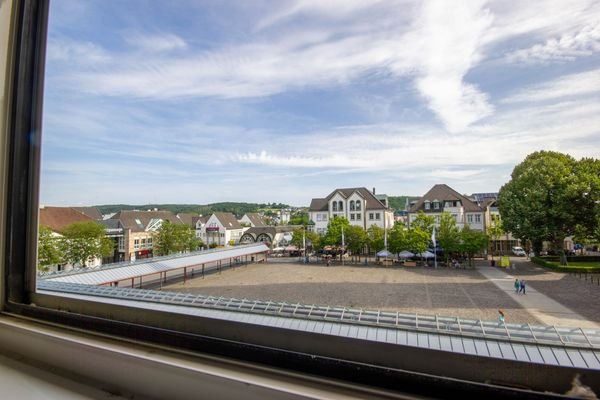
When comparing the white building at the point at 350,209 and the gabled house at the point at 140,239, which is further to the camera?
the white building at the point at 350,209

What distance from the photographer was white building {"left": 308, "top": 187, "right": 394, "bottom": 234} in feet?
44.3

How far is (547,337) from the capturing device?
40 cm

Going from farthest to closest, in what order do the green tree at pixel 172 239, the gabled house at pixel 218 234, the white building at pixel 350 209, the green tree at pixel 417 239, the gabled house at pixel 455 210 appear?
the white building at pixel 350 209 → the green tree at pixel 417 239 → the gabled house at pixel 455 210 → the gabled house at pixel 218 234 → the green tree at pixel 172 239

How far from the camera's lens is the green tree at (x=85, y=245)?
305 cm

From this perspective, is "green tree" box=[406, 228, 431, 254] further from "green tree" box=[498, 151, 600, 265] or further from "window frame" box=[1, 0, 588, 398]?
"window frame" box=[1, 0, 588, 398]

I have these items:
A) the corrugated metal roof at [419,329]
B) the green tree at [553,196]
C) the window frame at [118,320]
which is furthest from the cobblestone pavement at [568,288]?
the window frame at [118,320]

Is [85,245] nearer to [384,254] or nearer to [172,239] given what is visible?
[172,239]

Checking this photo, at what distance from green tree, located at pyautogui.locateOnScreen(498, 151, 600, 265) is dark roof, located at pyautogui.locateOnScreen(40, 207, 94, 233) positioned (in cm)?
175

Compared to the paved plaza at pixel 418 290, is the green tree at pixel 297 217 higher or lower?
higher

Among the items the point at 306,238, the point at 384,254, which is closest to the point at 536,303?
the point at 384,254

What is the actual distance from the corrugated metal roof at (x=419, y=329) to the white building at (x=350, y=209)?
1270cm

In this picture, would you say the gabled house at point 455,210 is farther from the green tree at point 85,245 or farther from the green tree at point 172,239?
the green tree at point 85,245

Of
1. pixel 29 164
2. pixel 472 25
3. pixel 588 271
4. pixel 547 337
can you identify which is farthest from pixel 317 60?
pixel 588 271

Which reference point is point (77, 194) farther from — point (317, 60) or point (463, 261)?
point (463, 261)
